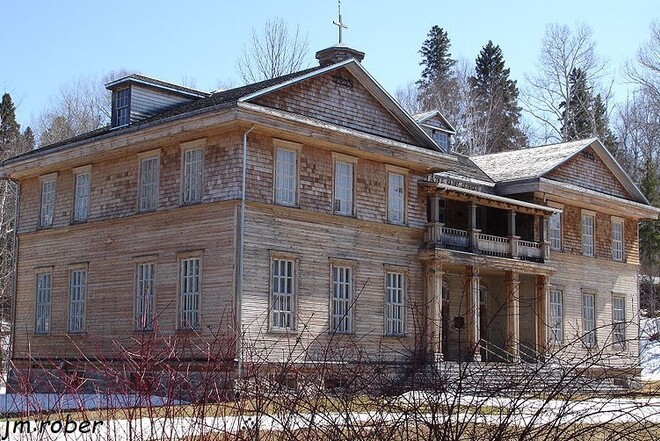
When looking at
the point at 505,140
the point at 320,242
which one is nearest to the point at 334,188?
the point at 320,242

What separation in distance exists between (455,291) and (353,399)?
1105 inches

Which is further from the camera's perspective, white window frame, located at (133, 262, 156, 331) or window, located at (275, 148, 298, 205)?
white window frame, located at (133, 262, 156, 331)

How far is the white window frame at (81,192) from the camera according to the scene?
29250 mm

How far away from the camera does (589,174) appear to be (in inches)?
1485

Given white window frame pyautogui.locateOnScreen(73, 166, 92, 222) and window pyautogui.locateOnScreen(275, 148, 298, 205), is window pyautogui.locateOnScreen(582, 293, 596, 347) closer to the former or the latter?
window pyautogui.locateOnScreen(275, 148, 298, 205)

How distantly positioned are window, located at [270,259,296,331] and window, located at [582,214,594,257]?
16.2 m

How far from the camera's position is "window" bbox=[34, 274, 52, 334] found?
98.4ft

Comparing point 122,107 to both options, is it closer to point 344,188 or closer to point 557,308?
point 344,188

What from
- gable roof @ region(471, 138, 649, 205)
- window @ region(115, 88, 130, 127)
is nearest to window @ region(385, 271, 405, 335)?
gable roof @ region(471, 138, 649, 205)

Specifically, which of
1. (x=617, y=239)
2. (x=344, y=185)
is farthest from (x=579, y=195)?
(x=344, y=185)

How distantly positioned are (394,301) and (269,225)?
5.71 m

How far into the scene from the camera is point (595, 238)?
123 ft

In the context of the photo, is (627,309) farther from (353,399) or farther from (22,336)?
(353,399)

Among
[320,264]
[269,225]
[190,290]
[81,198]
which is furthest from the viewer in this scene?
[81,198]
